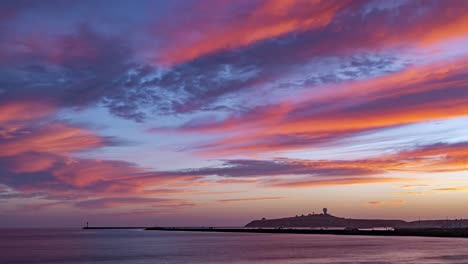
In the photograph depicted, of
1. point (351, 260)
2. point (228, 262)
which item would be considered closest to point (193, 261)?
point (228, 262)

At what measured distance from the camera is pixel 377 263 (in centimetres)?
4888

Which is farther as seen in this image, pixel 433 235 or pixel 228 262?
pixel 433 235

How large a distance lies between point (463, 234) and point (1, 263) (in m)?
99.9

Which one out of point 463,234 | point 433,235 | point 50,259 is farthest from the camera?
point 433,235

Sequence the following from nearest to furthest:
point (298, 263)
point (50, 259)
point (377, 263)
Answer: point (377, 263) → point (298, 263) → point (50, 259)

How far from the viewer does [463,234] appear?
383 feet

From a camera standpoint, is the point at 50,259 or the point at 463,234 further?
the point at 463,234

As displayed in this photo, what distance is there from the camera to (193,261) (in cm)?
5619

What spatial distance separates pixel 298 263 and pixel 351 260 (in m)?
5.71

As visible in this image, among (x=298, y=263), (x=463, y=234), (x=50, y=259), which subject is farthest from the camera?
(x=463, y=234)

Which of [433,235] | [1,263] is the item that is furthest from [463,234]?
[1,263]

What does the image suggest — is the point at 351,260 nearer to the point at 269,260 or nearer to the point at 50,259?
the point at 269,260

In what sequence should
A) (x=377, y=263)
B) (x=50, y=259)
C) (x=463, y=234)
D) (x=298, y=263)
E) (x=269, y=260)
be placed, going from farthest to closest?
(x=463, y=234), (x=50, y=259), (x=269, y=260), (x=298, y=263), (x=377, y=263)

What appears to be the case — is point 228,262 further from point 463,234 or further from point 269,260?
point 463,234
